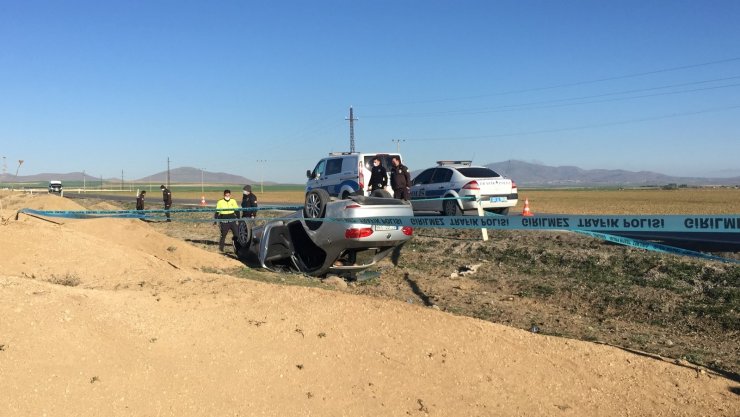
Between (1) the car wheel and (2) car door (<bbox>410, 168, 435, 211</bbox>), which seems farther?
(2) car door (<bbox>410, 168, 435, 211</bbox>)

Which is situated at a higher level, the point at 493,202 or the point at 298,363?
the point at 493,202

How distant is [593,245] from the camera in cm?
1203

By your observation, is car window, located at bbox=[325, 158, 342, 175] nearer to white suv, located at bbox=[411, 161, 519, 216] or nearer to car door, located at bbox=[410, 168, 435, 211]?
car door, located at bbox=[410, 168, 435, 211]

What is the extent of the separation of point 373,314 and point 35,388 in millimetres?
2742

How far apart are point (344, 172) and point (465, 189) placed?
3.66m

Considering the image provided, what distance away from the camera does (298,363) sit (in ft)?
14.7

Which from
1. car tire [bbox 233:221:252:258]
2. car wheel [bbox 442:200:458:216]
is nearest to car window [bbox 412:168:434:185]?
car wheel [bbox 442:200:458:216]

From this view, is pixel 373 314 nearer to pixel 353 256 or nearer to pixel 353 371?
pixel 353 371

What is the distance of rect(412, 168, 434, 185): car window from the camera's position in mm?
17936

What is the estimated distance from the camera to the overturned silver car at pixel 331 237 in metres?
8.69

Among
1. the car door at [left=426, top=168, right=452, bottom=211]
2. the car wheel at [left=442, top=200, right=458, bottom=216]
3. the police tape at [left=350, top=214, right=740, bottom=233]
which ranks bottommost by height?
the car wheel at [left=442, top=200, right=458, bottom=216]

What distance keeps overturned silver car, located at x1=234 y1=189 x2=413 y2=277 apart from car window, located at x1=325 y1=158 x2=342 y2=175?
22.5 ft

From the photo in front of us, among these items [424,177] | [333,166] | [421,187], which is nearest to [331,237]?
[333,166]

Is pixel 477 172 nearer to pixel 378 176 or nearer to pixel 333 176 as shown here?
pixel 333 176
